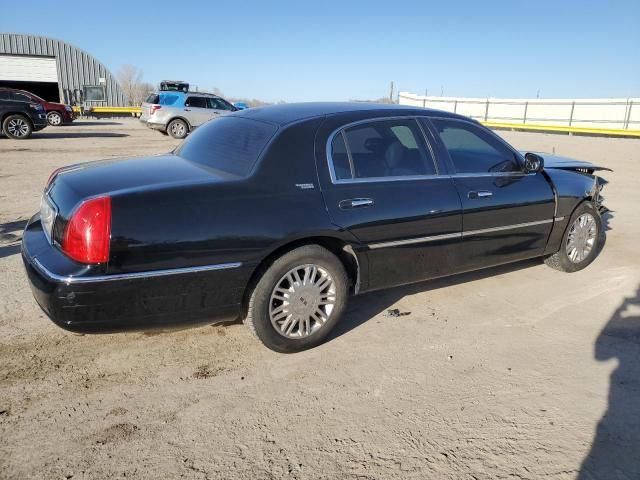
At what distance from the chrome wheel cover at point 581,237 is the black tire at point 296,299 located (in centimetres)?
280

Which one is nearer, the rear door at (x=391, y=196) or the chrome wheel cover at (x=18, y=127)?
the rear door at (x=391, y=196)

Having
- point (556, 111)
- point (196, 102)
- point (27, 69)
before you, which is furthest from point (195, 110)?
point (556, 111)

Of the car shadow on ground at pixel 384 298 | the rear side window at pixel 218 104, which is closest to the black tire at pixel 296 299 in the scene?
the car shadow on ground at pixel 384 298

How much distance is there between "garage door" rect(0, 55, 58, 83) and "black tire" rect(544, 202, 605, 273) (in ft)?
130

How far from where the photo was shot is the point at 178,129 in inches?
744

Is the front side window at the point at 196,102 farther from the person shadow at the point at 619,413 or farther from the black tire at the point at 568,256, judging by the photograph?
the person shadow at the point at 619,413

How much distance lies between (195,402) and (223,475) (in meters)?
A: 0.62

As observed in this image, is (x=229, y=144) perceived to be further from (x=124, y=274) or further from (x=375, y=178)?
(x=124, y=274)

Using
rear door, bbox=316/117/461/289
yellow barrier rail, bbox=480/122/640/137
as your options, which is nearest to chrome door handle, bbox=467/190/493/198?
rear door, bbox=316/117/461/289

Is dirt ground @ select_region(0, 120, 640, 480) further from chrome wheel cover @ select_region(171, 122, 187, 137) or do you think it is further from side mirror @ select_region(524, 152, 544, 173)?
chrome wheel cover @ select_region(171, 122, 187, 137)

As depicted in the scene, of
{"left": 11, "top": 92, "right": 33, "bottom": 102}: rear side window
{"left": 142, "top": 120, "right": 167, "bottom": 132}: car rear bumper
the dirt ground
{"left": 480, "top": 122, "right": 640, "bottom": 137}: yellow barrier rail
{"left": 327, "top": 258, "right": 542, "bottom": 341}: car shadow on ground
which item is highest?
{"left": 480, "top": 122, "right": 640, "bottom": 137}: yellow barrier rail

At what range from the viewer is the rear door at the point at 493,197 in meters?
4.06

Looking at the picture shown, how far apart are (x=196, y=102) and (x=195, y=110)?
15.3 inches

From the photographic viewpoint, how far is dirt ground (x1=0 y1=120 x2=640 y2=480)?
7.75 ft
